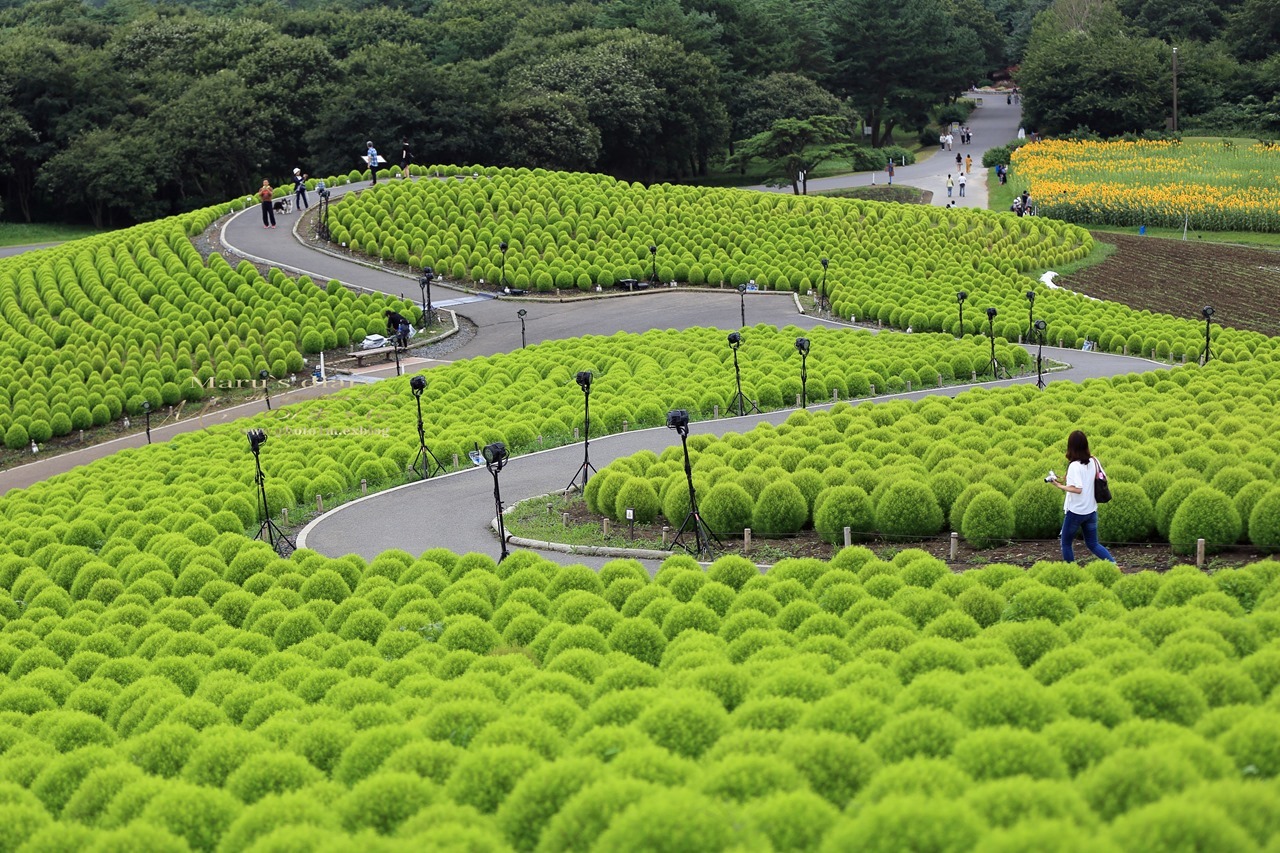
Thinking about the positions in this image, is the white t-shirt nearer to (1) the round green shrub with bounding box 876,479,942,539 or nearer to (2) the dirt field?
(1) the round green shrub with bounding box 876,479,942,539

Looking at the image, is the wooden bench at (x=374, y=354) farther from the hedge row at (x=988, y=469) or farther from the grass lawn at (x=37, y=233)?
the grass lawn at (x=37, y=233)

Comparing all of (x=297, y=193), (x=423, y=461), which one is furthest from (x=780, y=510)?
(x=297, y=193)

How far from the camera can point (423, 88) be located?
6081 centimetres

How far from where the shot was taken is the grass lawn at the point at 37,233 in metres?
61.6

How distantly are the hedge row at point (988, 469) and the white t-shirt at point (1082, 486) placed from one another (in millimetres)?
1582

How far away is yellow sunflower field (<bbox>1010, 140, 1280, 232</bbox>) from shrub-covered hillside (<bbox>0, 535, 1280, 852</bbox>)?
44559mm

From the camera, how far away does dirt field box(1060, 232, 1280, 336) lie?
36062 mm

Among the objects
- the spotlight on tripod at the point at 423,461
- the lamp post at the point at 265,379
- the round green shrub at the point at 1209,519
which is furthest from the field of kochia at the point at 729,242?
the round green shrub at the point at 1209,519

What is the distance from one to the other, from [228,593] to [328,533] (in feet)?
15.5

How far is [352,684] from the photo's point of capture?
10.7 metres

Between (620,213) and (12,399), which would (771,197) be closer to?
(620,213)

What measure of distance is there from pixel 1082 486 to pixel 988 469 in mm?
3477

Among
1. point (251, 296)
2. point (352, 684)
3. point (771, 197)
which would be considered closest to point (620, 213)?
point (771, 197)

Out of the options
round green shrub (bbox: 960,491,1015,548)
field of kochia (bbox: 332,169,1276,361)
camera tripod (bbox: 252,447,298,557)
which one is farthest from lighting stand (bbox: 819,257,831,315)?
round green shrub (bbox: 960,491,1015,548)
